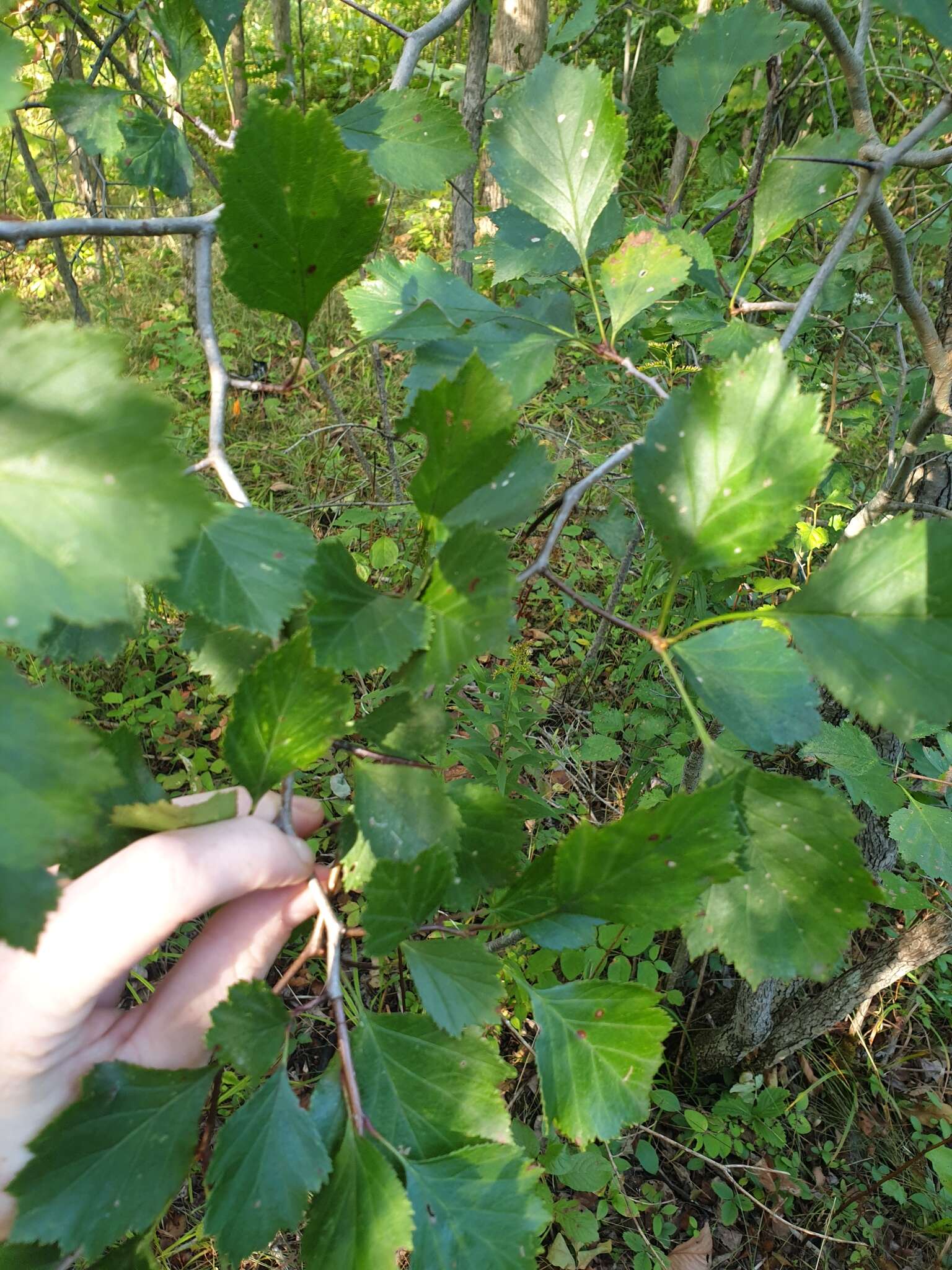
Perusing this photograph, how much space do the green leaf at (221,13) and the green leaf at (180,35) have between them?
62 millimetres

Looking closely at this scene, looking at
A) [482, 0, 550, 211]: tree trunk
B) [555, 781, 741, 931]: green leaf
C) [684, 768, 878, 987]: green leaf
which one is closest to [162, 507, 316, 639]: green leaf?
[555, 781, 741, 931]: green leaf

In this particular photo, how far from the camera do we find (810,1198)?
154 cm

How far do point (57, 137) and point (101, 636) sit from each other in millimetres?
5377

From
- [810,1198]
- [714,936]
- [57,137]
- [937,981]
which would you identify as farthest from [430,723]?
[57,137]

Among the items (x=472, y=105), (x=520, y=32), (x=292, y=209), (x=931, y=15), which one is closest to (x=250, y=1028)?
(x=292, y=209)

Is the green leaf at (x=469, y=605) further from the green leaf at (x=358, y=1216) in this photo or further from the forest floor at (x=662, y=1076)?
the forest floor at (x=662, y=1076)

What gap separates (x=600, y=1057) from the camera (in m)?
0.56

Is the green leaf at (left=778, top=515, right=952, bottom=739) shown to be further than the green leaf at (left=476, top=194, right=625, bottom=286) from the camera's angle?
No

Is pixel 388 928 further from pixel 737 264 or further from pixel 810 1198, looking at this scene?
pixel 810 1198

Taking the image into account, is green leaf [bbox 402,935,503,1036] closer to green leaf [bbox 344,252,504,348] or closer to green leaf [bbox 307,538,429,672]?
green leaf [bbox 307,538,429,672]

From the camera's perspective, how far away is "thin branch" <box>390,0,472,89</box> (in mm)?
819

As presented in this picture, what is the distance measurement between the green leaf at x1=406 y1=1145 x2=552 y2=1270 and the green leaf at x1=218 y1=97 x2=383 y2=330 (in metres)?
0.56

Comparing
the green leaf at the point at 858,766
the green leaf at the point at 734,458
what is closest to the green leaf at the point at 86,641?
the green leaf at the point at 734,458

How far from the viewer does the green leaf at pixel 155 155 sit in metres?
0.89
